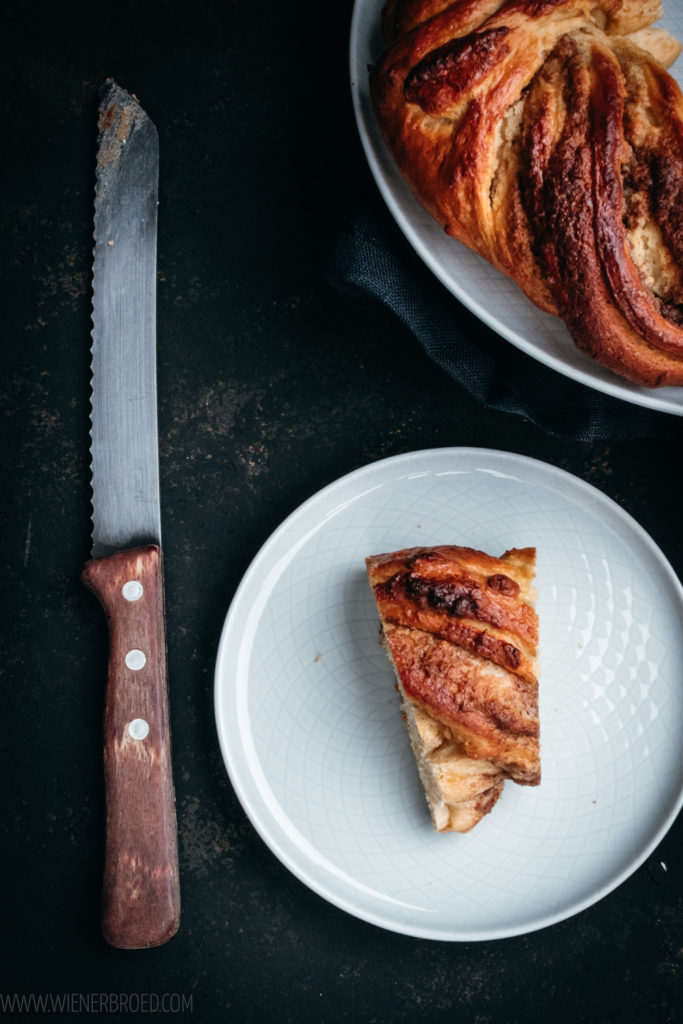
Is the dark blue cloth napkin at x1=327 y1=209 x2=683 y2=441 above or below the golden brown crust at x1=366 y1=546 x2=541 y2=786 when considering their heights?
above

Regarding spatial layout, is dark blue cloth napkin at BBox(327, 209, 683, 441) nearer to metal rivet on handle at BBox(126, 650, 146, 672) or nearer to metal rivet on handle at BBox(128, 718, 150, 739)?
metal rivet on handle at BBox(126, 650, 146, 672)

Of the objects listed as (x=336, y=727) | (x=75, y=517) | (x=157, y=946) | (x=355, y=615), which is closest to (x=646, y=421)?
(x=355, y=615)

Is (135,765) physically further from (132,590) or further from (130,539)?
(130,539)

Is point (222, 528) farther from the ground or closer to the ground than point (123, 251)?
closer to the ground

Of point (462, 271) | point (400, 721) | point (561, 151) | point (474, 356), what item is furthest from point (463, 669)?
point (561, 151)

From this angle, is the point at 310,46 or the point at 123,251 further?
the point at 310,46

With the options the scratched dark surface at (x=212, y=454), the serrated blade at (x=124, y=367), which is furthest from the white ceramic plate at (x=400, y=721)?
the serrated blade at (x=124, y=367)

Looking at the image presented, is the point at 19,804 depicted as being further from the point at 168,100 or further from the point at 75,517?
the point at 168,100

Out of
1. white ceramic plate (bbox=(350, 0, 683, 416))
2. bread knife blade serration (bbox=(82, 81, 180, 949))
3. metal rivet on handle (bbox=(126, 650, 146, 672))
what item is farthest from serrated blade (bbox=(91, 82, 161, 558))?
white ceramic plate (bbox=(350, 0, 683, 416))
